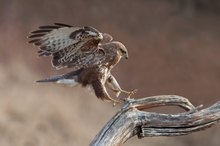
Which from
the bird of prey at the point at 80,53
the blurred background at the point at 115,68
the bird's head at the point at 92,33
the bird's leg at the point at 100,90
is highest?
the blurred background at the point at 115,68

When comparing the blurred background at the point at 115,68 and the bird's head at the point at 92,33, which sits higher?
the blurred background at the point at 115,68

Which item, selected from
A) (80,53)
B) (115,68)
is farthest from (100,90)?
(115,68)

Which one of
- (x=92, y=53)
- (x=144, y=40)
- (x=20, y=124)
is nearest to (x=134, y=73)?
(x=144, y=40)

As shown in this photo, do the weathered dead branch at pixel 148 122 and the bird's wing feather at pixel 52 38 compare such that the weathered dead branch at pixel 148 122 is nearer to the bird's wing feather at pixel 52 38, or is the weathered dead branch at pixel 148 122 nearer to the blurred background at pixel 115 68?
the bird's wing feather at pixel 52 38

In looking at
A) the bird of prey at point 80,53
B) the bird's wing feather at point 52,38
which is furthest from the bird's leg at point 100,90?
the bird's wing feather at point 52,38

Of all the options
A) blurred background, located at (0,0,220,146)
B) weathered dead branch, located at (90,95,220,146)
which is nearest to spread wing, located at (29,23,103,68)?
weathered dead branch, located at (90,95,220,146)

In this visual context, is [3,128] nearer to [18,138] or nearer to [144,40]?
[18,138]

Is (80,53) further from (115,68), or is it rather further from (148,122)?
(115,68)
